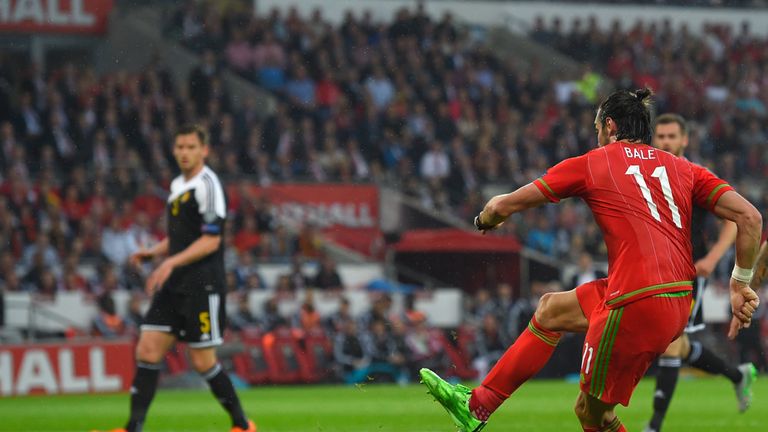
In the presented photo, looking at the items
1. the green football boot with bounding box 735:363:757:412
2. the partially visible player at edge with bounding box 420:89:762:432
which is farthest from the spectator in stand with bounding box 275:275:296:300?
the partially visible player at edge with bounding box 420:89:762:432

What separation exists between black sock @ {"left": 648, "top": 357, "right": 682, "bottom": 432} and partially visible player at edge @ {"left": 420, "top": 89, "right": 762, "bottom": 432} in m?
2.72

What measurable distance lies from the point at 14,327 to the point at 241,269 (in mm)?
3442

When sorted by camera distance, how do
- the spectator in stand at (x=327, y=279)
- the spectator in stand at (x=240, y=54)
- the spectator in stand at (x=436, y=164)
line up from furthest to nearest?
the spectator in stand at (x=240, y=54) → the spectator in stand at (x=436, y=164) → the spectator in stand at (x=327, y=279)

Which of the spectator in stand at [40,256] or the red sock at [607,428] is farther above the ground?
the red sock at [607,428]

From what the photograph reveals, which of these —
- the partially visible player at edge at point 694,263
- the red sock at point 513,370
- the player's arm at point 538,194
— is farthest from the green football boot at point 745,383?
the player's arm at point 538,194

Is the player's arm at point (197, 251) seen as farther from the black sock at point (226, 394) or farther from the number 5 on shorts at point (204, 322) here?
the black sock at point (226, 394)

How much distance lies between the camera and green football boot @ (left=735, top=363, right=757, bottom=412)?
37.0 ft

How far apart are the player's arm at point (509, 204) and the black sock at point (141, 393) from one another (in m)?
3.50

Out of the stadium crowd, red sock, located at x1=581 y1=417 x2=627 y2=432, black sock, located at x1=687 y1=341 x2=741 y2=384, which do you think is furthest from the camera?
the stadium crowd

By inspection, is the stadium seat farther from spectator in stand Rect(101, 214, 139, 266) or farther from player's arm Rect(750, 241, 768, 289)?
player's arm Rect(750, 241, 768, 289)

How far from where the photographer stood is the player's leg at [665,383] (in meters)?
9.37

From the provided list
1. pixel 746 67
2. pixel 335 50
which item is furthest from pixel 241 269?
pixel 746 67

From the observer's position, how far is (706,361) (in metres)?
11.0

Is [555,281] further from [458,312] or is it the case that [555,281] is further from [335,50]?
[335,50]
